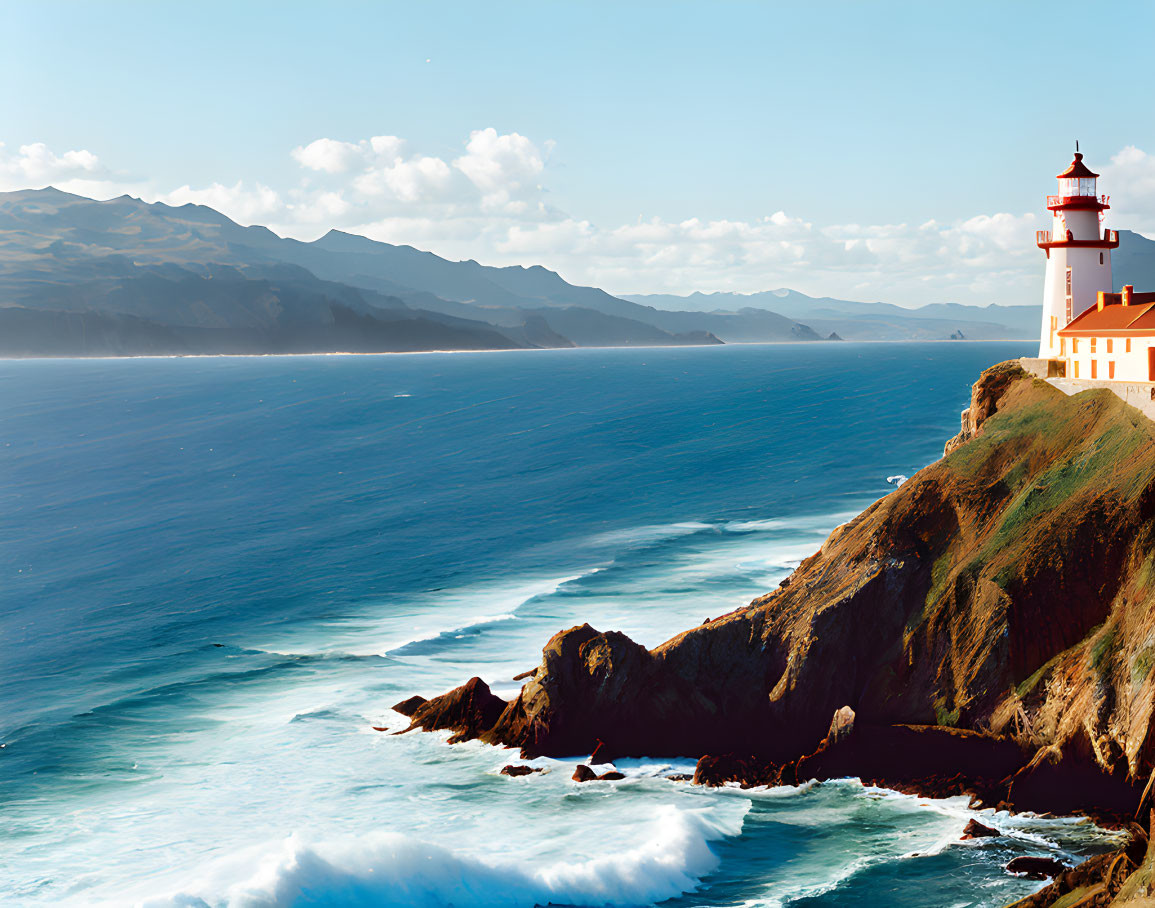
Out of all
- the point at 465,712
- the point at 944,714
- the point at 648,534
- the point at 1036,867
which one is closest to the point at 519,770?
the point at 465,712

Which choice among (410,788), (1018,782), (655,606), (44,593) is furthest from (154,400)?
(1018,782)

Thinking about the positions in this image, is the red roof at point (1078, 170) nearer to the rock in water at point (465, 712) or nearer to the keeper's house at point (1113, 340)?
the keeper's house at point (1113, 340)

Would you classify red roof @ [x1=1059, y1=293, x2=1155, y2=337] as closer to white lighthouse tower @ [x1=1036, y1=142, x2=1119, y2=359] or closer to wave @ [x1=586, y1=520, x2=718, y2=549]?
white lighthouse tower @ [x1=1036, y1=142, x2=1119, y2=359]

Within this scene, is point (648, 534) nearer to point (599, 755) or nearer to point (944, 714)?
point (599, 755)

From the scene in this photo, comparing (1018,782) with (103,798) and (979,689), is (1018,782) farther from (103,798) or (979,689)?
(103,798)

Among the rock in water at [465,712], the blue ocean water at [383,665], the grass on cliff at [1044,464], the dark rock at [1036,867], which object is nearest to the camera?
the dark rock at [1036,867]

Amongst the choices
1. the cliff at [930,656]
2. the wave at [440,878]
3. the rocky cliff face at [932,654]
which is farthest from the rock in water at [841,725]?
the wave at [440,878]
